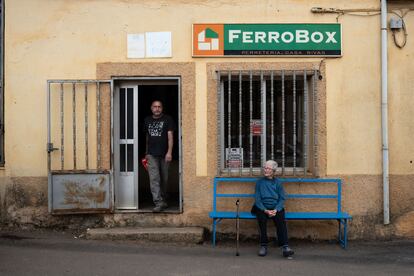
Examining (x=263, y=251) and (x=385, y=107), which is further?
(x=385, y=107)

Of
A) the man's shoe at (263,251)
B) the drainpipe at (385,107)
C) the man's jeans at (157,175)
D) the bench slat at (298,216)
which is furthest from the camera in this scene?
Result: the man's jeans at (157,175)

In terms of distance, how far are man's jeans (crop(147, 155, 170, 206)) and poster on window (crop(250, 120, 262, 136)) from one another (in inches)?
58.4

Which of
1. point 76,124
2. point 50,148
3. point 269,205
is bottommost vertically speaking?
point 269,205

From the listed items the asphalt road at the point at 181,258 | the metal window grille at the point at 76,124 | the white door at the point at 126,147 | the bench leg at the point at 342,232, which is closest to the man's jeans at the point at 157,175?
the white door at the point at 126,147

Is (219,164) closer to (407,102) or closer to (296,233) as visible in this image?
(296,233)

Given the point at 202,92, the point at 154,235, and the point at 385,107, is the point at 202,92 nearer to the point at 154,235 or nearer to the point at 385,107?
the point at 154,235

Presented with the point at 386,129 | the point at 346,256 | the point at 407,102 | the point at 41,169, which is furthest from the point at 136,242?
the point at 407,102

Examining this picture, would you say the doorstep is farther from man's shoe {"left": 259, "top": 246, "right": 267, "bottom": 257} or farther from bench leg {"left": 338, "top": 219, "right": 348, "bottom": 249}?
bench leg {"left": 338, "top": 219, "right": 348, "bottom": 249}

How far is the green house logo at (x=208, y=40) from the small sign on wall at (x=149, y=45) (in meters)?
0.46

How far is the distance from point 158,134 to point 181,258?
220 cm

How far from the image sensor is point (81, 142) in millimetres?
8227

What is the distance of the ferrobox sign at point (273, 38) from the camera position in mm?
8078

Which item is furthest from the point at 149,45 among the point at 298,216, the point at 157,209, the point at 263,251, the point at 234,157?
the point at 263,251

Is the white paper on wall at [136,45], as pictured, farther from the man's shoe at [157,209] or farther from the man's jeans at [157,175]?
the man's shoe at [157,209]
